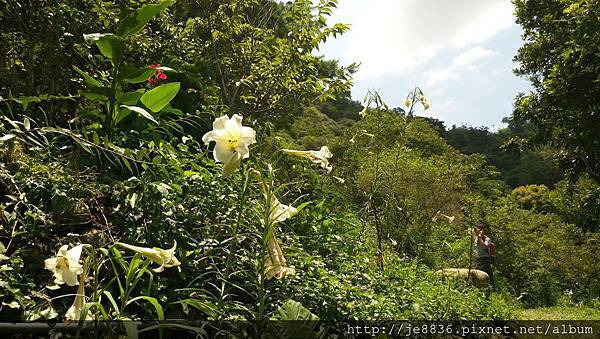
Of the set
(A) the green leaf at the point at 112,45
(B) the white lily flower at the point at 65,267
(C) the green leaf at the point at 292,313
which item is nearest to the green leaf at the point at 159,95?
(A) the green leaf at the point at 112,45

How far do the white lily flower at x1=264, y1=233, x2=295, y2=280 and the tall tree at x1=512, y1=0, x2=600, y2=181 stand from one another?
14.4 ft

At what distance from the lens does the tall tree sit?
5.50m

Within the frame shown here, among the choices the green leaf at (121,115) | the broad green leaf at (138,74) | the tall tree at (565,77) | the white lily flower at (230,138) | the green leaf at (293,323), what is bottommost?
the green leaf at (293,323)

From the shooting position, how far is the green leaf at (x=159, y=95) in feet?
8.35

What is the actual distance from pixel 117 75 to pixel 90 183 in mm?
684

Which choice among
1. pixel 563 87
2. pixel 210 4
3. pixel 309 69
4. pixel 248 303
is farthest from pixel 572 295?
pixel 248 303

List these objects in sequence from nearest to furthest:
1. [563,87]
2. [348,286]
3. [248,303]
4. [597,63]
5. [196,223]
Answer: [248,303] → [196,223] → [348,286] → [597,63] → [563,87]

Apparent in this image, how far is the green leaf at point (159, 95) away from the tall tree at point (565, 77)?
3897mm

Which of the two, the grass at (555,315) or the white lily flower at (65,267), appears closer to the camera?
the white lily flower at (65,267)

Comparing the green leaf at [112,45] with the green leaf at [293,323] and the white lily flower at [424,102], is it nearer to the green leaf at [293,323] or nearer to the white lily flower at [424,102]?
the green leaf at [293,323]

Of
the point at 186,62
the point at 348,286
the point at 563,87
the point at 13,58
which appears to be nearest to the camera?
the point at 348,286

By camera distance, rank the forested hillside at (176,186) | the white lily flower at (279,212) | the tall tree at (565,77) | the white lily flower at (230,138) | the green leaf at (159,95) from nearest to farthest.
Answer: the white lily flower at (230,138)
the white lily flower at (279,212)
the forested hillside at (176,186)
the green leaf at (159,95)
the tall tree at (565,77)

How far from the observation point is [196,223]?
80.1 inches

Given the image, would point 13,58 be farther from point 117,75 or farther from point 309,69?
point 309,69
